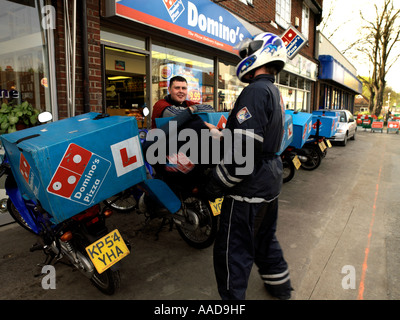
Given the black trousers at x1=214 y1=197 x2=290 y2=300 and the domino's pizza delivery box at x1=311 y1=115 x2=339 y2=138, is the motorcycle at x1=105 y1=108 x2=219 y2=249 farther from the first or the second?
the domino's pizza delivery box at x1=311 y1=115 x2=339 y2=138

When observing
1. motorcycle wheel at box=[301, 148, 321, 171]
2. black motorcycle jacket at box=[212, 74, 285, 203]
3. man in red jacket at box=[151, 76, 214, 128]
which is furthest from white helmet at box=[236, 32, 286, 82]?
motorcycle wheel at box=[301, 148, 321, 171]

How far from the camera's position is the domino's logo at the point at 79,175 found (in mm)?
2027

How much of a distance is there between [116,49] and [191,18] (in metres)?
1.98

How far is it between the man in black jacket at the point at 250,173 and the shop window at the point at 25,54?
364 cm

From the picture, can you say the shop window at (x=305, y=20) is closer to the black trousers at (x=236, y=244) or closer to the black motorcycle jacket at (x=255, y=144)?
the black motorcycle jacket at (x=255, y=144)

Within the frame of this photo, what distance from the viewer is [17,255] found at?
328cm

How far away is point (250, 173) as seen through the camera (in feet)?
7.14

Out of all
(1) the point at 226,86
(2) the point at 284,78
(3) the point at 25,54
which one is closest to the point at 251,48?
(3) the point at 25,54

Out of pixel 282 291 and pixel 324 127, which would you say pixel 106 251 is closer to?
pixel 282 291

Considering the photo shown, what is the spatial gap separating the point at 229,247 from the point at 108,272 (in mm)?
1035

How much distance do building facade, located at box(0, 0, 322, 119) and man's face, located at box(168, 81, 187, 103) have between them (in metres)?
1.90

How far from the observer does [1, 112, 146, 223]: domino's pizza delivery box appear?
2.00 metres
